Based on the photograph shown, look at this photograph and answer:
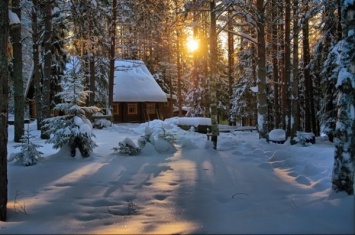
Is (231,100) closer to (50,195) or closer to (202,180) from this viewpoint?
(202,180)

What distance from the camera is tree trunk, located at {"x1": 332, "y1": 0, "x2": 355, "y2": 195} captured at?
5.52m

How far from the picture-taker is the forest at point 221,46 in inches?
227

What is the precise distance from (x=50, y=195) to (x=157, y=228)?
2.79m

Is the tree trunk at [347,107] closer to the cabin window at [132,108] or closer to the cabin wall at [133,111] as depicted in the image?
the cabin wall at [133,111]

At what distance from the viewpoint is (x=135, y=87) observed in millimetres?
36031

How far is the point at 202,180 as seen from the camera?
8148mm

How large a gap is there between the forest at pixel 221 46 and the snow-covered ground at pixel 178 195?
49.3 inches

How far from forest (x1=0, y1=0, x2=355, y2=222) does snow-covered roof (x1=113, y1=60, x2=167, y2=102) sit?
2689mm

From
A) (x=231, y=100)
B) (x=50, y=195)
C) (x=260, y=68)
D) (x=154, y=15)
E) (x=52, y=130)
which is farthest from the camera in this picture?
(x=231, y=100)

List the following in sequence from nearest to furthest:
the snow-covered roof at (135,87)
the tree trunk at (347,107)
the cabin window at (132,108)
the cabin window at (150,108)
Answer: the tree trunk at (347,107) < the snow-covered roof at (135,87) < the cabin window at (132,108) < the cabin window at (150,108)

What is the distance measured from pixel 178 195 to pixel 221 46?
36.0 meters

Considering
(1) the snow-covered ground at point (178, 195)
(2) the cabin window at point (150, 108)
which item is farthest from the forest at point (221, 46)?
(2) the cabin window at point (150, 108)

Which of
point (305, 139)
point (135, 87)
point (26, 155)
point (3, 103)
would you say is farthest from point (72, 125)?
point (135, 87)

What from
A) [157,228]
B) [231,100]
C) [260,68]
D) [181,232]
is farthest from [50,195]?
[231,100]
